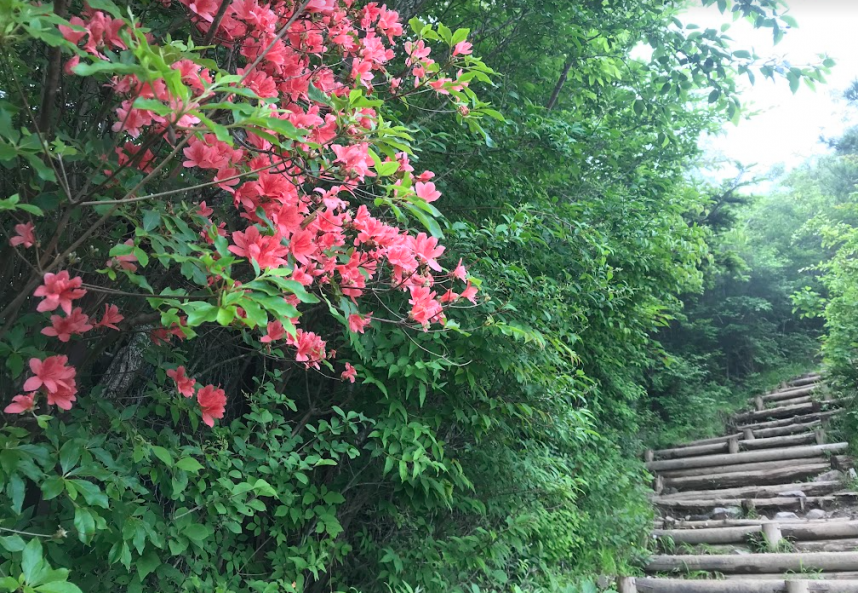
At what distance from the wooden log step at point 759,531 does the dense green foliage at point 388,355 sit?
37 centimetres

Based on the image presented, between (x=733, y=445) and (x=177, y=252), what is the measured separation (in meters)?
7.64

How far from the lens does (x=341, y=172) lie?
1.23 meters

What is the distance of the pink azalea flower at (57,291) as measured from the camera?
982mm

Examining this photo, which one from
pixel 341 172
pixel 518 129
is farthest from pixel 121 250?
pixel 518 129

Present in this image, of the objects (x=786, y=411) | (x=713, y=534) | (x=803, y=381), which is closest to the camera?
(x=713, y=534)

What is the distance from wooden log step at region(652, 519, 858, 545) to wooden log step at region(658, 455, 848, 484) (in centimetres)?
135

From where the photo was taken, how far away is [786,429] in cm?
698

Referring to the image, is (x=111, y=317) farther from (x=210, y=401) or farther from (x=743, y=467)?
(x=743, y=467)

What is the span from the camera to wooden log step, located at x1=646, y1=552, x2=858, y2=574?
3865 mm

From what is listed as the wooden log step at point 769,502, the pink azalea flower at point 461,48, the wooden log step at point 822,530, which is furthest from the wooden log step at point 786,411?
the pink azalea flower at point 461,48

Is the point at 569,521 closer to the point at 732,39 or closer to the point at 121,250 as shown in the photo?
the point at 732,39

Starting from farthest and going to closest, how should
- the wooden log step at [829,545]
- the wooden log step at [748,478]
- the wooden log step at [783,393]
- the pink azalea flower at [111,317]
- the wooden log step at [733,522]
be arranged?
1. the wooden log step at [783,393]
2. the wooden log step at [748,478]
3. the wooden log step at [733,522]
4. the wooden log step at [829,545]
5. the pink azalea flower at [111,317]

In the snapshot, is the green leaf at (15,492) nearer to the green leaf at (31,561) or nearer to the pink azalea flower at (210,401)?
the green leaf at (31,561)

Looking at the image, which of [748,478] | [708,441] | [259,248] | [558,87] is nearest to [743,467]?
[748,478]
